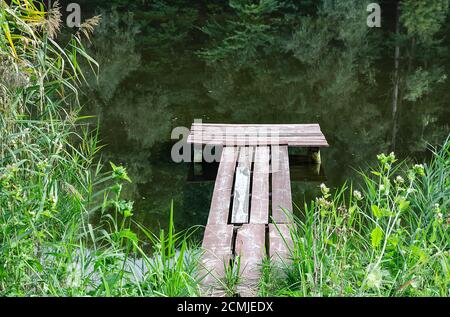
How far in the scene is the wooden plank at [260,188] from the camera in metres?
4.50

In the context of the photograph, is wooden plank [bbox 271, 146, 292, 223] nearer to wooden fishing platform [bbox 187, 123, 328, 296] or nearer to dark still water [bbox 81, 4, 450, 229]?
wooden fishing platform [bbox 187, 123, 328, 296]

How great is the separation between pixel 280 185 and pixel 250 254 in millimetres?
1538

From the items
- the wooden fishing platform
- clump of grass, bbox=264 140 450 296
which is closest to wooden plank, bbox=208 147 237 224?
the wooden fishing platform

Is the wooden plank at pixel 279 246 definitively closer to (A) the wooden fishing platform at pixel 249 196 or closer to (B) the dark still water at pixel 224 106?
(A) the wooden fishing platform at pixel 249 196

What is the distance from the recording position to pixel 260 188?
202 inches

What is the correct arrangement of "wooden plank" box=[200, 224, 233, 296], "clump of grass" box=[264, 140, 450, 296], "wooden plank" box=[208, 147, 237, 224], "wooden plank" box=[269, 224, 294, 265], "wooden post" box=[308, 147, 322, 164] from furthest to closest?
"wooden post" box=[308, 147, 322, 164] → "wooden plank" box=[208, 147, 237, 224] → "wooden plank" box=[269, 224, 294, 265] → "wooden plank" box=[200, 224, 233, 296] → "clump of grass" box=[264, 140, 450, 296]

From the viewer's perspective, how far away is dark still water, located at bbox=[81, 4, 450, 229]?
18.9ft

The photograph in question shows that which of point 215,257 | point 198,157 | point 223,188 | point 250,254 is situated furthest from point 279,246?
point 198,157

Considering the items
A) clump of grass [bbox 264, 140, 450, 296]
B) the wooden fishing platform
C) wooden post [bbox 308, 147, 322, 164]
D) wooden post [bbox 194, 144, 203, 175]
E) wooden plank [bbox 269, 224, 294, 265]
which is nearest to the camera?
clump of grass [bbox 264, 140, 450, 296]

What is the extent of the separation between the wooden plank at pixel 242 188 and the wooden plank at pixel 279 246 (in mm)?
322

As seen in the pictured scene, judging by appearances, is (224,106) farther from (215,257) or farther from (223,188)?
(215,257)

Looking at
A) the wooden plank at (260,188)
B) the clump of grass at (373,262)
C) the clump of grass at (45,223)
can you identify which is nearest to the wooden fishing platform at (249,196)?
the wooden plank at (260,188)
